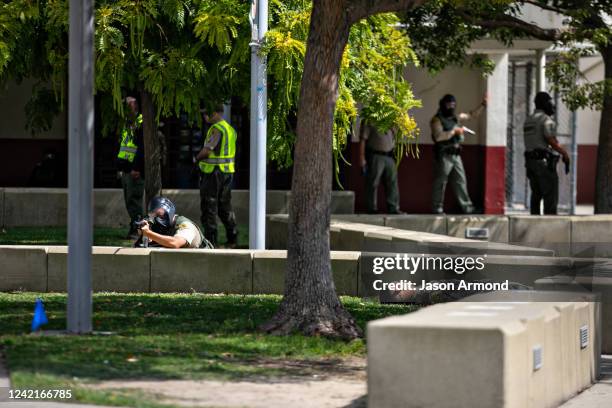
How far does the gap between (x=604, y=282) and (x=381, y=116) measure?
18.0ft

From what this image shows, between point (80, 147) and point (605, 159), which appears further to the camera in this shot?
point (605, 159)

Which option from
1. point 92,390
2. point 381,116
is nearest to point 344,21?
point 92,390

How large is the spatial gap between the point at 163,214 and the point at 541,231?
6.46 metres

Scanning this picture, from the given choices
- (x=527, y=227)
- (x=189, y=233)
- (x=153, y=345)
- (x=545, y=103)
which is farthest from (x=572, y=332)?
(x=545, y=103)

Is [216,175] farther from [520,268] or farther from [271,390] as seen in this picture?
[271,390]

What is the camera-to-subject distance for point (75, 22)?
9.57 m

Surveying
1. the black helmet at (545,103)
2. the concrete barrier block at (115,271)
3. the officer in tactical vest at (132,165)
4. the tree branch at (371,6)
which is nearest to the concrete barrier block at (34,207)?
the officer in tactical vest at (132,165)

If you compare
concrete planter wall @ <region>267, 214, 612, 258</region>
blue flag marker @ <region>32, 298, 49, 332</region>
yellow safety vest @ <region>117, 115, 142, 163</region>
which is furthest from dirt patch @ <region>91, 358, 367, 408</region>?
yellow safety vest @ <region>117, 115, 142, 163</region>

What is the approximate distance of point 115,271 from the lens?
12883 millimetres

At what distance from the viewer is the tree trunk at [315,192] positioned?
33.4ft

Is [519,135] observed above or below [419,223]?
above

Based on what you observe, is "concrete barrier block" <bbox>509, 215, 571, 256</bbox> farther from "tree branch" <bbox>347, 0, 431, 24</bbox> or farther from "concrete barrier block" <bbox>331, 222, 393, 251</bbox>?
"tree branch" <bbox>347, 0, 431, 24</bbox>

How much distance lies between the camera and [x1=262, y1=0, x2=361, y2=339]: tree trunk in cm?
1019

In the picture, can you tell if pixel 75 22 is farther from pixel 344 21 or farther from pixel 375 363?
pixel 375 363
